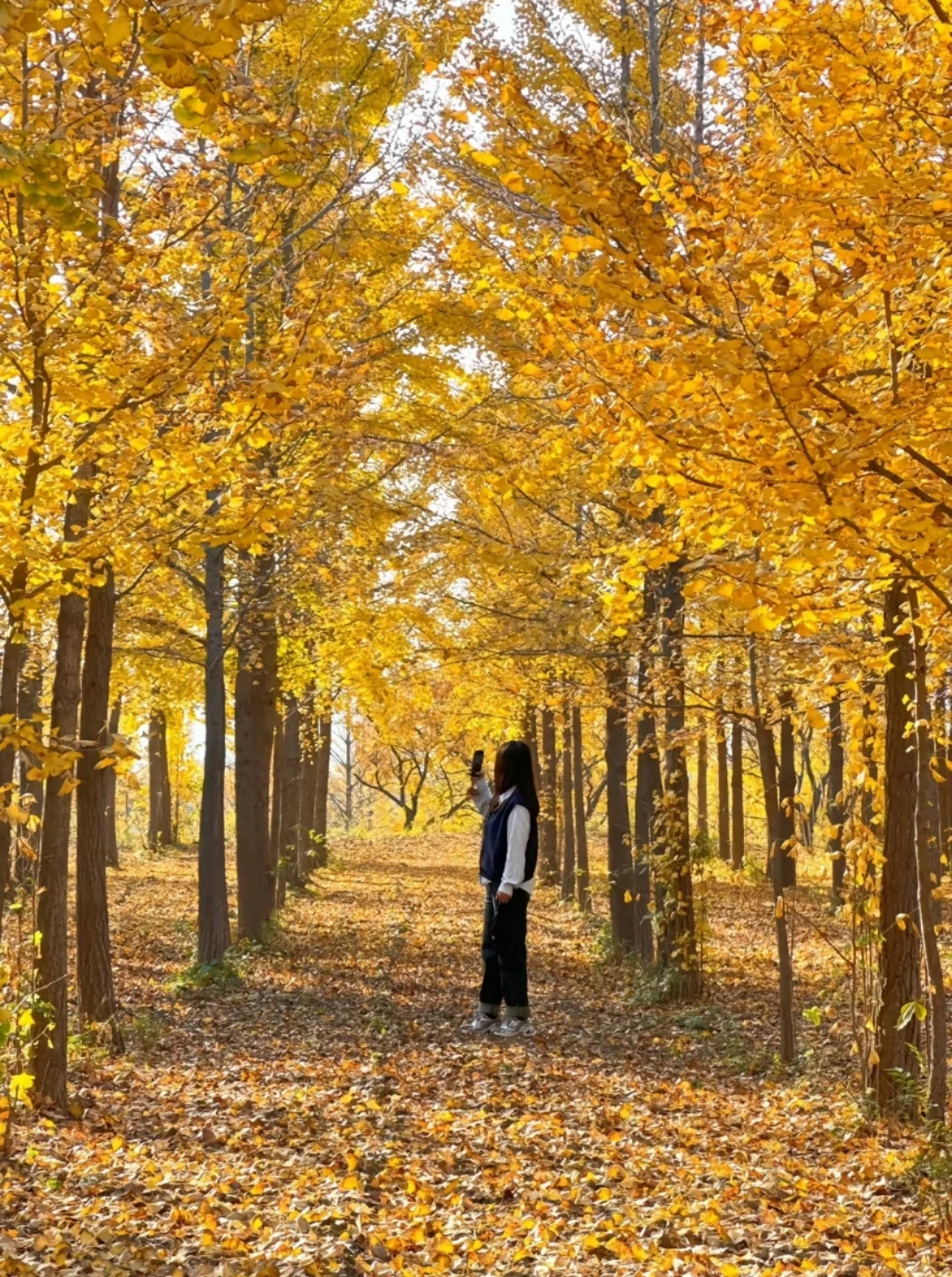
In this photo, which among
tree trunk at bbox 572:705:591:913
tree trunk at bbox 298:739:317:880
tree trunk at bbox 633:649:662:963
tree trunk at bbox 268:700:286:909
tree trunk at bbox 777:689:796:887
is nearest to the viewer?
tree trunk at bbox 777:689:796:887

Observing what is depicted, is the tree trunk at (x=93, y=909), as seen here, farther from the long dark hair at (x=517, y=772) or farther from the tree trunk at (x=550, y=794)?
the tree trunk at (x=550, y=794)

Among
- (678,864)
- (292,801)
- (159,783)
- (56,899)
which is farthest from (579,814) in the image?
(56,899)

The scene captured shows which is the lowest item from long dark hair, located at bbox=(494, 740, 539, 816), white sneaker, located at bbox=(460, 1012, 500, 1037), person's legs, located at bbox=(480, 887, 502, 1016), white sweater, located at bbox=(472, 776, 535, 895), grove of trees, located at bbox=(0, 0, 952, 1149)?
white sneaker, located at bbox=(460, 1012, 500, 1037)

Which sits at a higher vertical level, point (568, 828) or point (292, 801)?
point (292, 801)

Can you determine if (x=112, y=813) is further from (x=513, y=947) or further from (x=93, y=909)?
(x=513, y=947)

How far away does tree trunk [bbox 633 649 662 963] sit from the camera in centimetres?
1031

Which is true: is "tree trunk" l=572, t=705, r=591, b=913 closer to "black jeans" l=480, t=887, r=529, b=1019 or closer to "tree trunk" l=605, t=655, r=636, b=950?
"tree trunk" l=605, t=655, r=636, b=950

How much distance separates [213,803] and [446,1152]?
672 centimetres

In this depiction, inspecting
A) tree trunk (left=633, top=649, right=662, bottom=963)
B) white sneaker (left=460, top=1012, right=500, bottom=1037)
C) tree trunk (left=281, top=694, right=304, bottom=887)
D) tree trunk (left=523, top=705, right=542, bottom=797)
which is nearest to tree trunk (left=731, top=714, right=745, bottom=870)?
tree trunk (left=523, top=705, right=542, bottom=797)

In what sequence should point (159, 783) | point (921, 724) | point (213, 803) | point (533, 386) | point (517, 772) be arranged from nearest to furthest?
1. point (921, 724)
2. point (517, 772)
3. point (533, 386)
4. point (213, 803)
5. point (159, 783)

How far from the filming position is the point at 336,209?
367 inches

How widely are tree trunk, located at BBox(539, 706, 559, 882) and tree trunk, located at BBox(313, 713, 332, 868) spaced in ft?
14.5

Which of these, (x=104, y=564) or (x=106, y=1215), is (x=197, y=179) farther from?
(x=106, y=1215)

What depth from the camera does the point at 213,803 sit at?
38.5 ft
